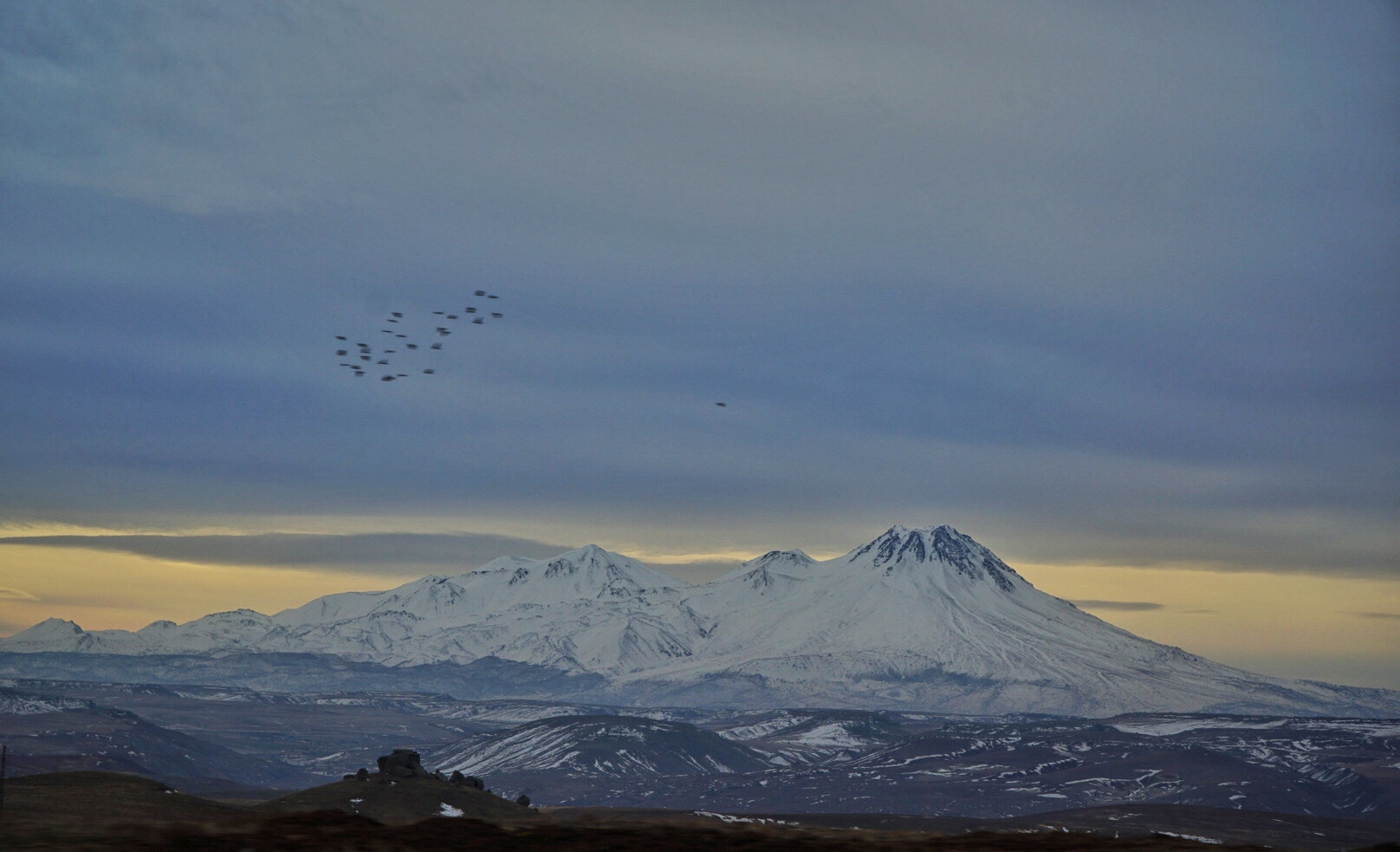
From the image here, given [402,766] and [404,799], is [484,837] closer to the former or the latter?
[404,799]

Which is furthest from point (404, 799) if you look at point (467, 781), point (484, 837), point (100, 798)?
point (484, 837)

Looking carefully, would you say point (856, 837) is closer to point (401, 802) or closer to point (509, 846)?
point (509, 846)

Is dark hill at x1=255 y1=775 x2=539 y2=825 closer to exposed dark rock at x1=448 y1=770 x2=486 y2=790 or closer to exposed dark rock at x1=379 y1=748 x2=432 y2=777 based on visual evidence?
exposed dark rock at x1=379 y1=748 x2=432 y2=777

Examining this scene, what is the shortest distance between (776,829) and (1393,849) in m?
18.9

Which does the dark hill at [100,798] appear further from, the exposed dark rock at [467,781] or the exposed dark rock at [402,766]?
the exposed dark rock at [467,781]

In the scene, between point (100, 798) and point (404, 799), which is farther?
point (404, 799)

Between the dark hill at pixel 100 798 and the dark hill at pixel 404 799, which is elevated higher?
the dark hill at pixel 100 798

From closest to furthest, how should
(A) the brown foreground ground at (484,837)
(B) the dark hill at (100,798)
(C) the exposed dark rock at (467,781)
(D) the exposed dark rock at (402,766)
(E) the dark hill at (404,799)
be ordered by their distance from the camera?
1. (A) the brown foreground ground at (484,837)
2. (B) the dark hill at (100,798)
3. (E) the dark hill at (404,799)
4. (D) the exposed dark rock at (402,766)
5. (C) the exposed dark rock at (467,781)

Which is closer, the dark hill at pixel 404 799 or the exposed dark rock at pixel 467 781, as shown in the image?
the dark hill at pixel 404 799

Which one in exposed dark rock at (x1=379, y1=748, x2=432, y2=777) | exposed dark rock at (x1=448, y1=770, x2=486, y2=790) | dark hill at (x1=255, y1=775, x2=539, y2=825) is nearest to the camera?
dark hill at (x1=255, y1=775, x2=539, y2=825)

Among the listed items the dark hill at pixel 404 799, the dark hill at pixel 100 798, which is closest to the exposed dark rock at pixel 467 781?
the dark hill at pixel 404 799

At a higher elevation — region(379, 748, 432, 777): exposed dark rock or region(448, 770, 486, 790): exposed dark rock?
region(379, 748, 432, 777): exposed dark rock

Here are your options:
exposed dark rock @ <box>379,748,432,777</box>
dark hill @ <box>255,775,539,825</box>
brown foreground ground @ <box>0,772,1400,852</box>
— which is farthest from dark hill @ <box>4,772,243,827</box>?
exposed dark rock @ <box>379,748,432,777</box>

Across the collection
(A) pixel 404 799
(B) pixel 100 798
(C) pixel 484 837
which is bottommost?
(A) pixel 404 799
